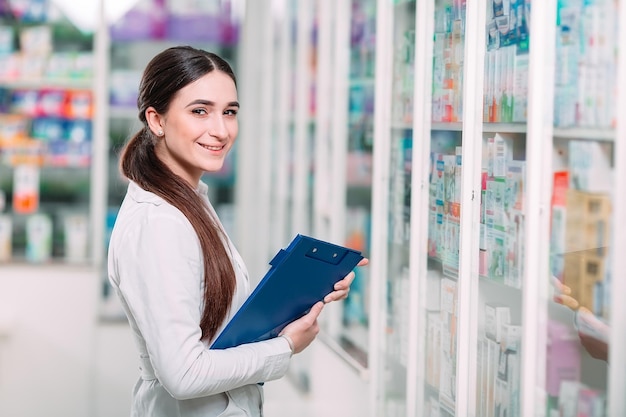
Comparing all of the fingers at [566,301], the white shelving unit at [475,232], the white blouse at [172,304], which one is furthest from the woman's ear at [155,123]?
the fingers at [566,301]

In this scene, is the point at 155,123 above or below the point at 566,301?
above

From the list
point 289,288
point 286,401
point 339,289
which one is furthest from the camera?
point 286,401

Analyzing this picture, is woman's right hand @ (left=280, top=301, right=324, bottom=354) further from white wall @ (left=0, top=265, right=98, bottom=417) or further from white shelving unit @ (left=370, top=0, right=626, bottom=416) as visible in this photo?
white wall @ (left=0, top=265, right=98, bottom=417)

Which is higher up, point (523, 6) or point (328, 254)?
point (523, 6)

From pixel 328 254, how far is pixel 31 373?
4.27 metres

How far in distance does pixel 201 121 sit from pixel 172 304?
0.44m

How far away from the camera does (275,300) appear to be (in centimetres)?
212

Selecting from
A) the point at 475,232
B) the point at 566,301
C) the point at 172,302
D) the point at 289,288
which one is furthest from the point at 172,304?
the point at 475,232

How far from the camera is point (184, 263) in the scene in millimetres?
1967

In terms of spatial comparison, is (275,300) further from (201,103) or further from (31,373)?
(31,373)

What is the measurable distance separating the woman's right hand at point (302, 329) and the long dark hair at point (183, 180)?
0.18m

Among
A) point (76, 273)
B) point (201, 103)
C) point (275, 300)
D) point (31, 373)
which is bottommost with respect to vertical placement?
point (31, 373)

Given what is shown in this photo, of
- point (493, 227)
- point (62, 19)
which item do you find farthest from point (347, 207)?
point (62, 19)

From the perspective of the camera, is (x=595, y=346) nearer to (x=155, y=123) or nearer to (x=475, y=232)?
(x=475, y=232)
